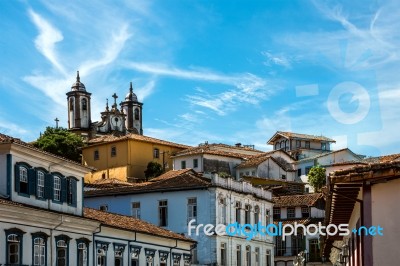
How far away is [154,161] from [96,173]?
656 centimetres

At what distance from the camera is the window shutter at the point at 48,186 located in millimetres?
29531

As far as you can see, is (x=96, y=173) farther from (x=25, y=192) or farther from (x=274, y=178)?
(x=25, y=192)

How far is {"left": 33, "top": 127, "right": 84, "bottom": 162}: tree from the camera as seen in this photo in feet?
316

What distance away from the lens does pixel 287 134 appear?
107062 mm

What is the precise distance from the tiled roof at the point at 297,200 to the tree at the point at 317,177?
1466cm

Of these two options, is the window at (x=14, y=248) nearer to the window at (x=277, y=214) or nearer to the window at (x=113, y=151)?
the window at (x=277, y=214)

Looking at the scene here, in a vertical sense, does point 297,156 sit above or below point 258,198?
above

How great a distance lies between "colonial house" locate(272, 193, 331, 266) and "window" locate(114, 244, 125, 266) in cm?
3219

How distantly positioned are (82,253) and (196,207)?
18.2m

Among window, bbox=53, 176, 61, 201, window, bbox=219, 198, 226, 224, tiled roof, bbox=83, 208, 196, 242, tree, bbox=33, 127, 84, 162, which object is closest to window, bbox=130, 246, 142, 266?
tiled roof, bbox=83, 208, 196, 242

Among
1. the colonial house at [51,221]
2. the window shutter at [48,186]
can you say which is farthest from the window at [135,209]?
the window shutter at [48,186]

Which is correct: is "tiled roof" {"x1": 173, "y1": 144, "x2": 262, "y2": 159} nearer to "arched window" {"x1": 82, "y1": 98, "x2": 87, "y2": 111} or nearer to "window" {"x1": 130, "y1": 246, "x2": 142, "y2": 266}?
"arched window" {"x1": 82, "y1": 98, "x2": 87, "y2": 111}

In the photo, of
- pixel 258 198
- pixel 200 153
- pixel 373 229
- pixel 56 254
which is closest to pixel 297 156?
pixel 200 153

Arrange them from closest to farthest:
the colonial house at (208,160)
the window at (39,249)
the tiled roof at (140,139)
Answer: the window at (39,249), the colonial house at (208,160), the tiled roof at (140,139)
